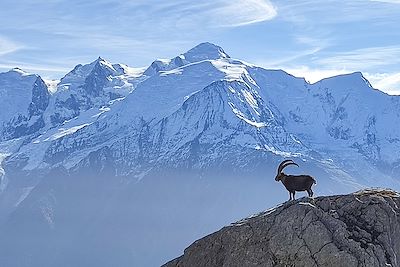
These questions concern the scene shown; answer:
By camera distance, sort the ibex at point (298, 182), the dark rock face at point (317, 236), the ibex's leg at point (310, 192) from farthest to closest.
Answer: the ibex at point (298, 182) < the ibex's leg at point (310, 192) < the dark rock face at point (317, 236)

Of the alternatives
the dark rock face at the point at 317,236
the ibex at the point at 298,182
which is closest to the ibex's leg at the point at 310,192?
the ibex at the point at 298,182

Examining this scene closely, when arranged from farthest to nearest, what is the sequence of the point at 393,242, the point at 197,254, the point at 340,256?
the point at 197,254 < the point at 393,242 < the point at 340,256

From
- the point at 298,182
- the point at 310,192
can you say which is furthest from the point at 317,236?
the point at 298,182

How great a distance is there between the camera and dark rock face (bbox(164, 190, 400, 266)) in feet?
75.9

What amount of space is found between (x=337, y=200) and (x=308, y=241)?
6.80 ft

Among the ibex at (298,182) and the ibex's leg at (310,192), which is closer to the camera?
the ibex's leg at (310,192)

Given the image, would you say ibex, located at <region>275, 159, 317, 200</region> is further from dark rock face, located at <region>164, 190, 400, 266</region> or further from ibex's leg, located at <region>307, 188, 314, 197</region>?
dark rock face, located at <region>164, 190, 400, 266</region>

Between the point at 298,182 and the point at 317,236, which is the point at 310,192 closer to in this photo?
the point at 298,182

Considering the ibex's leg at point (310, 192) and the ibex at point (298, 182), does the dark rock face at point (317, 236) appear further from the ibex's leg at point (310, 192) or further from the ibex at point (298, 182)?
the ibex at point (298, 182)

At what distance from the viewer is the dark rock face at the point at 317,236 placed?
75.9ft

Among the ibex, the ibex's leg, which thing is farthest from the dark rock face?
the ibex

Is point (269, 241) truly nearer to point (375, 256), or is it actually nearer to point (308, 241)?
point (308, 241)

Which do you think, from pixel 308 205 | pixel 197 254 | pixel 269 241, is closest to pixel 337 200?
pixel 308 205

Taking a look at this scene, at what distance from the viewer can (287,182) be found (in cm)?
2723
